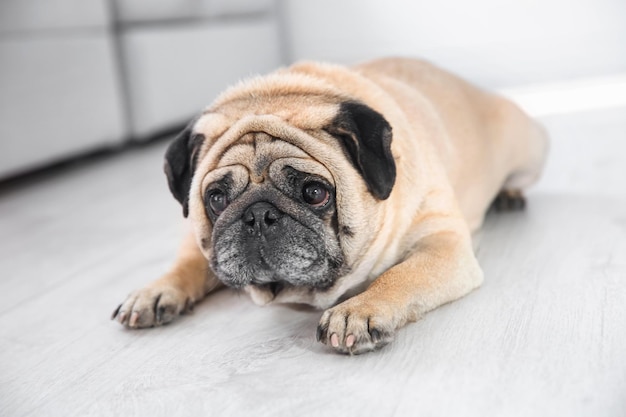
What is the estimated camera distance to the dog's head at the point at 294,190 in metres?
1.60

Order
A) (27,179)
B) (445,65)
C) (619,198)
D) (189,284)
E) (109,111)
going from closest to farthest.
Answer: (189,284)
(619,198)
(27,179)
(109,111)
(445,65)

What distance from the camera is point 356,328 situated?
1.47 meters

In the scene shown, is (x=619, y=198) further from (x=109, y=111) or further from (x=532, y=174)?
(x=109, y=111)

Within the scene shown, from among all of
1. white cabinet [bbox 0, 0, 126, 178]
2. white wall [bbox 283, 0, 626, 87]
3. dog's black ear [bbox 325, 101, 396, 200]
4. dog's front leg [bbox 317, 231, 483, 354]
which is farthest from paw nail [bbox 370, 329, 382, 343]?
white wall [bbox 283, 0, 626, 87]

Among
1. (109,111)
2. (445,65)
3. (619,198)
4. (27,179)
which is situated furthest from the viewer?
(445,65)

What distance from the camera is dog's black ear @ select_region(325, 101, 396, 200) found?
1646 mm

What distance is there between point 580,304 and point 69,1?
3.33 m

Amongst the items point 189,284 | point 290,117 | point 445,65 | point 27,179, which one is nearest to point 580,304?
point 290,117

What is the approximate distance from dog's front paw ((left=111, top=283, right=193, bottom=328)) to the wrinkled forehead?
0.33 meters

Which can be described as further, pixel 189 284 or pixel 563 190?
pixel 563 190

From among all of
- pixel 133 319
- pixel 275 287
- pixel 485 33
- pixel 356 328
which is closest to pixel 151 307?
pixel 133 319

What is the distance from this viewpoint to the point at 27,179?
401 centimetres

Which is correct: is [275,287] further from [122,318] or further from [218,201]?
[122,318]

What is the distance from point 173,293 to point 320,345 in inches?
17.9
